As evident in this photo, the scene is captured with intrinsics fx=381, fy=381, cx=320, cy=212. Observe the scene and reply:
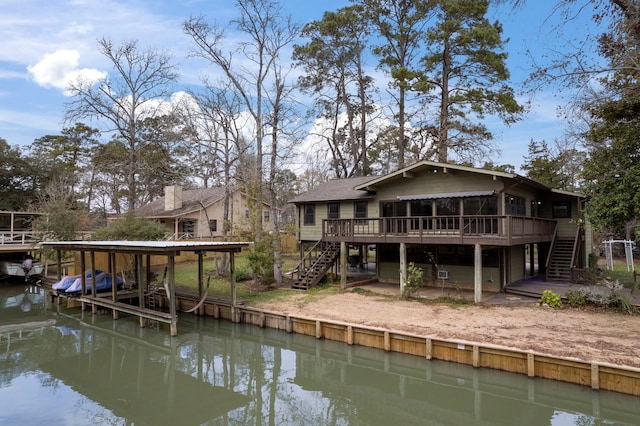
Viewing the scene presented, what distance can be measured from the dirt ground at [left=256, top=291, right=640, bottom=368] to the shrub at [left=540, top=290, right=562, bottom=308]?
34 cm

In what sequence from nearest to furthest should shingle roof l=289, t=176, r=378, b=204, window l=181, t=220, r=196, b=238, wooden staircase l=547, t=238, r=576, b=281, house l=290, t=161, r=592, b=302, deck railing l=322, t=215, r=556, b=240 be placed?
1. deck railing l=322, t=215, r=556, b=240
2. house l=290, t=161, r=592, b=302
3. wooden staircase l=547, t=238, r=576, b=281
4. shingle roof l=289, t=176, r=378, b=204
5. window l=181, t=220, r=196, b=238

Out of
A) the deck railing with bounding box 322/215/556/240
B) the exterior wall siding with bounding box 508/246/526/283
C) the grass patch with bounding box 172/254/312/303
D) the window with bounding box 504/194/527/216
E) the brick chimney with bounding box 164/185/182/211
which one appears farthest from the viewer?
the brick chimney with bounding box 164/185/182/211

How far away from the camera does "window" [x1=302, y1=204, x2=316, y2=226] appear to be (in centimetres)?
2111

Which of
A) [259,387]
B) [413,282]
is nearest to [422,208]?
[413,282]

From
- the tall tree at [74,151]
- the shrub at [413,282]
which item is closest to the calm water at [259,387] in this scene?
the shrub at [413,282]

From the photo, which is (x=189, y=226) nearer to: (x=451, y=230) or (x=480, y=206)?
(x=451, y=230)

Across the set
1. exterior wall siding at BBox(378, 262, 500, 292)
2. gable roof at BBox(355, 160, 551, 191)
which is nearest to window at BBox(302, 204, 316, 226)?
gable roof at BBox(355, 160, 551, 191)

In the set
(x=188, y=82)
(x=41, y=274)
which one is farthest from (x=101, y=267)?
(x=188, y=82)

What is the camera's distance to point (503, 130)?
24.5 m

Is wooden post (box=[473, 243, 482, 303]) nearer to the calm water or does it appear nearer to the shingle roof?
the calm water

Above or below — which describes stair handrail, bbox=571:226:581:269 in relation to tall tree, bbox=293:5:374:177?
below

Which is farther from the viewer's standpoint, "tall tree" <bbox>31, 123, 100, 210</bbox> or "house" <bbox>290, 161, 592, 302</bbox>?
"tall tree" <bbox>31, 123, 100, 210</bbox>

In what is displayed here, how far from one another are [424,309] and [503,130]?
1613cm

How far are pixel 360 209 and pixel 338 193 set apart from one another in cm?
180
